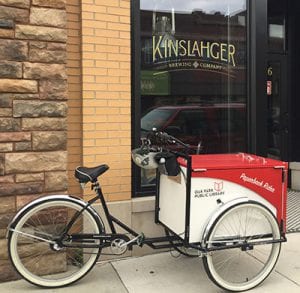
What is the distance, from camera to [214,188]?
386 centimetres

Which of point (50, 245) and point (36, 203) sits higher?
point (36, 203)

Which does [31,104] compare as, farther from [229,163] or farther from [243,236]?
[243,236]

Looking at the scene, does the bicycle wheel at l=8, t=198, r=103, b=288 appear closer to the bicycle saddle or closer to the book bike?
the book bike

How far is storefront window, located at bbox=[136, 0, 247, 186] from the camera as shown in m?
5.04

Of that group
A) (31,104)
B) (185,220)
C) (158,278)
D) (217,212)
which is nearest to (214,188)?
(217,212)

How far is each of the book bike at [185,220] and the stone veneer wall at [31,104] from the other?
253 millimetres

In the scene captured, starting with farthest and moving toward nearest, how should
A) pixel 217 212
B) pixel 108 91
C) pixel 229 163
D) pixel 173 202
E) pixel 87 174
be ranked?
pixel 108 91 → pixel 173 202 → pixel 229 163 → pixel 87 174 → pixel 217 212

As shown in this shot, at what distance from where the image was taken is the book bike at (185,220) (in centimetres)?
382

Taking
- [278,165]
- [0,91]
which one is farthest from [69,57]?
[278,165]

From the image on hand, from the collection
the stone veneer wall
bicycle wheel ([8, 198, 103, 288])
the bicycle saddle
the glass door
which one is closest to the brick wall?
the stone veneer wall

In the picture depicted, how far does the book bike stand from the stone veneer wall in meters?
0.25

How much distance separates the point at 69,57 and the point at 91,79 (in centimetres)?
29

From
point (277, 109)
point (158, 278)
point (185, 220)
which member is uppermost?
point (277, 109)

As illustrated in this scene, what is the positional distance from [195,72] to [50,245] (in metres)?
2.57
